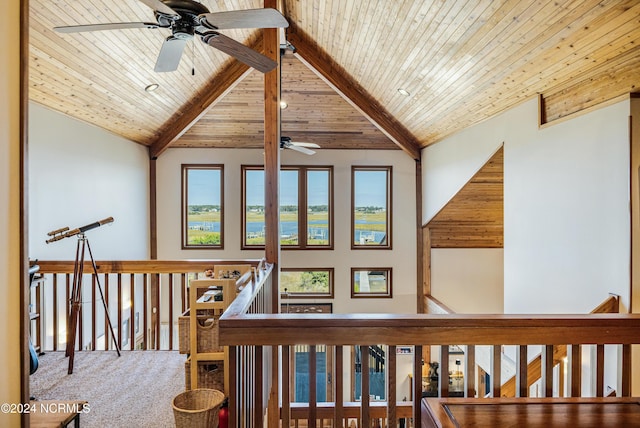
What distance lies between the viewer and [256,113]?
695 centimetres

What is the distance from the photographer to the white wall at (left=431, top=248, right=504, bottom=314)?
7445mm

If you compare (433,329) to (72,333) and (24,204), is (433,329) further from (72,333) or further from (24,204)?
(72,333)

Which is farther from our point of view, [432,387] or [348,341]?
[432,387]

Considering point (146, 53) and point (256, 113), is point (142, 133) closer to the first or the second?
point (256, 113)

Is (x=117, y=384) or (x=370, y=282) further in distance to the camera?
(x=370, y=282)

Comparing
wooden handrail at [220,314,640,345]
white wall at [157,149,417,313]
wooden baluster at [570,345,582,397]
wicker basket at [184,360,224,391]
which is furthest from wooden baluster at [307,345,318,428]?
white wall at [157,149,417,313]

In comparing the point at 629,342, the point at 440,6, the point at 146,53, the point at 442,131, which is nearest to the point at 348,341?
the point at 629,342

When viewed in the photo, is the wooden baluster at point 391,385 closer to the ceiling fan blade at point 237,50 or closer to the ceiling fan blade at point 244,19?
the ceiling fan blade at point 244,19

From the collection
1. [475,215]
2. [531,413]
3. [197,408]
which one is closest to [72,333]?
[197,408]

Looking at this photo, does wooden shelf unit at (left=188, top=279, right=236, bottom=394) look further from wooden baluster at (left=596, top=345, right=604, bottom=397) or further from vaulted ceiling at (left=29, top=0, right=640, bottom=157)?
vaulted ceiling at (left=29, top=0, right=640, bottom=157)

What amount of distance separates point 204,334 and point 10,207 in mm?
1674

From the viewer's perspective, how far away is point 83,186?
15.8 feet

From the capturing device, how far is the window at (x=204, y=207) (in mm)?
7566

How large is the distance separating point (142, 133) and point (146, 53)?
2.52 m
